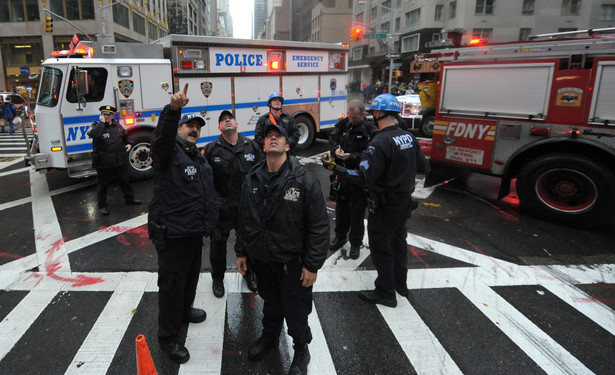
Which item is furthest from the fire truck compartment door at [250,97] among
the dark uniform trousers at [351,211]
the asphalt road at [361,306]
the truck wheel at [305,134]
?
the dark uniform trousers at [351,211]

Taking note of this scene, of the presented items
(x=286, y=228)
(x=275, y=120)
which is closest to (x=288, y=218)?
(x=286, y=228)

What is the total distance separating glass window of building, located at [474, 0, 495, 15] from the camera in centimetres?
4012

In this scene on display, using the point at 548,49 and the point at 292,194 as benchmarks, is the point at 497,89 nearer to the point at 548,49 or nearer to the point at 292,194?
the point at 548,49

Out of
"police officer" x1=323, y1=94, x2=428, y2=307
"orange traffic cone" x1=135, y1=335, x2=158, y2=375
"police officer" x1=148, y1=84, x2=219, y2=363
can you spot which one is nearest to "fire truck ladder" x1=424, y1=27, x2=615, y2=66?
"police officer" x1=323, y1=94, x2=428, y2=307

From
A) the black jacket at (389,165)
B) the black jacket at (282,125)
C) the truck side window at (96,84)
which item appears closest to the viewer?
the black jacket at (389,165)

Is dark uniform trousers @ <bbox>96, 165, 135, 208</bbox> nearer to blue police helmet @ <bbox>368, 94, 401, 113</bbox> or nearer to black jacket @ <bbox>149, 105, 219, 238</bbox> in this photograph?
black jacket @ <bbox>149, 105, 219, 238</bbox>

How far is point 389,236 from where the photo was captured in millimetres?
3908

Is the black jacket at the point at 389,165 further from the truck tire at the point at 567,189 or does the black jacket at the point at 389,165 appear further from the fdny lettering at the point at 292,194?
the truck tire at the point at 567,189

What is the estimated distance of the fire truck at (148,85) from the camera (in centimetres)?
776

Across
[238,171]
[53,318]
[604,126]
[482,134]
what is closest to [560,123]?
[604,126]

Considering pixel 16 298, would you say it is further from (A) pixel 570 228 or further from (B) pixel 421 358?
(A) pixel 570 228

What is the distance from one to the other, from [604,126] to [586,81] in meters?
0.72

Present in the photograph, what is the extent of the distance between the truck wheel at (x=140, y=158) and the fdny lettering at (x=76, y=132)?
3.11 ft

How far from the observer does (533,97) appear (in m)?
6.26
